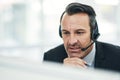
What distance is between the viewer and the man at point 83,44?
4.42 ft

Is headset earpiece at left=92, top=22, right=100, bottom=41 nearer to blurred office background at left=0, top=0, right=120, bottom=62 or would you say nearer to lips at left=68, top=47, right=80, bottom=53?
blurred office background at left=0, top=0, right=120, bottom=62

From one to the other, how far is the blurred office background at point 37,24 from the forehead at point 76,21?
6 centimetres

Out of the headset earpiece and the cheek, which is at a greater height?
the headset earpiece

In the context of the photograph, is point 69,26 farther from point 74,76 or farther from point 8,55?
point 8,55

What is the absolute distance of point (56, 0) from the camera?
151 cm

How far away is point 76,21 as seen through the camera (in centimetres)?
140

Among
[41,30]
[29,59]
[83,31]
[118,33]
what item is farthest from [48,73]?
[118,33]

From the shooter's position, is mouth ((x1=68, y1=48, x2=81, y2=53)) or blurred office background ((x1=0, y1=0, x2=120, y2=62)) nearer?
blurred office background ((x1=0, y1=0, x2=120, y2=62))

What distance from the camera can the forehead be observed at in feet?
4.49

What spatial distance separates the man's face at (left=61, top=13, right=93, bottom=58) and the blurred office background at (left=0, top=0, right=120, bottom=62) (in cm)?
6

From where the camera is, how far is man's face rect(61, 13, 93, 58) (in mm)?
1379

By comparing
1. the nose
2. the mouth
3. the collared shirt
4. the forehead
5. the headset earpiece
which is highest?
the forehead

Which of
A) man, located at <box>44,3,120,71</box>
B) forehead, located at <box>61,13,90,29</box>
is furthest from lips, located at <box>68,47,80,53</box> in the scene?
forehead, located at <box>61,13,90,29</box>

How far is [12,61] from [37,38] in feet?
0.85
